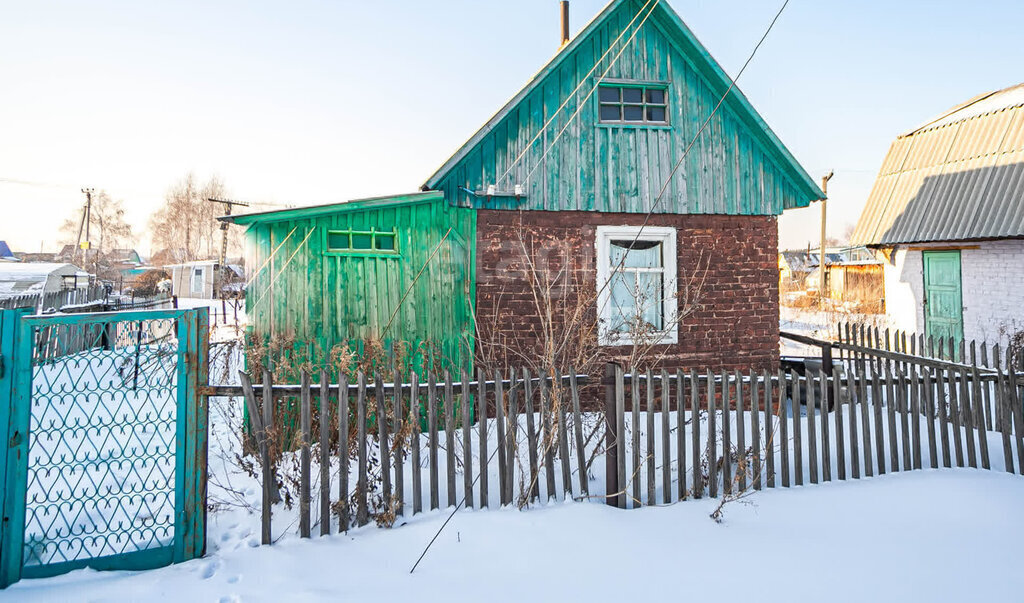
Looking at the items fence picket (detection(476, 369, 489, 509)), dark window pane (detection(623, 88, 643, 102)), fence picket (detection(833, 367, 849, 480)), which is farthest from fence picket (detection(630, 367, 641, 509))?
dark window pane (detection(623, 88, 643, 102))

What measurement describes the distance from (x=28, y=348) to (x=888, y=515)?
6029mm

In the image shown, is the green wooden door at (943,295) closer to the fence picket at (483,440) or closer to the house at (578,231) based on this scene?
the house at (578,231)

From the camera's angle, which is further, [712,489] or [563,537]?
[712,489]

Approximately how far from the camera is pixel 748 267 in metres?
8.28

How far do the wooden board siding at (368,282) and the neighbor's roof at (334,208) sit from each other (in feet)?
0.14

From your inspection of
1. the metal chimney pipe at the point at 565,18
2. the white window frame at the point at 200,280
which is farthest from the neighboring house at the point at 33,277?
the metal chimney pipe at the point at 565,18

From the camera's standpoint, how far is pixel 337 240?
7188 mm

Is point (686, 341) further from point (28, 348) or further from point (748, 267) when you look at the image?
point (28, 348)

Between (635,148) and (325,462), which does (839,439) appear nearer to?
(325,462)

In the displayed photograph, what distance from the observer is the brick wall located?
300 inches

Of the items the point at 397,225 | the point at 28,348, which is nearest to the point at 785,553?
the point at 28,348

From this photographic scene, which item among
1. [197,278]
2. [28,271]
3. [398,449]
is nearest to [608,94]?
[398,449]

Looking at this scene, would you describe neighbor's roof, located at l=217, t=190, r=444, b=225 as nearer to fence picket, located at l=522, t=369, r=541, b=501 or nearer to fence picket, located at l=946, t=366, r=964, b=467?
fence picket, located at l=522, t=369, r=541, b=501

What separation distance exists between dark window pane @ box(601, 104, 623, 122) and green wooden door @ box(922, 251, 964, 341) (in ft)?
34.8
